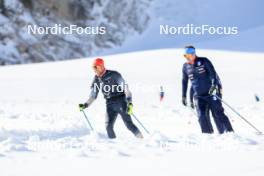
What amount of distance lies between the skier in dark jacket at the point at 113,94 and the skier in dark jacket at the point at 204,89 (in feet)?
3.56

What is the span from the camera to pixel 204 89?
29.1ft

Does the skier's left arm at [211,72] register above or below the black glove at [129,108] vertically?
above

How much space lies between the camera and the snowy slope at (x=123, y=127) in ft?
17.9

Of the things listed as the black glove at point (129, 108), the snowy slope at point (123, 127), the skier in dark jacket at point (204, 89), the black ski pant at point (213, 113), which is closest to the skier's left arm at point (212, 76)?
the skier in dark jacket at point (204, 89)

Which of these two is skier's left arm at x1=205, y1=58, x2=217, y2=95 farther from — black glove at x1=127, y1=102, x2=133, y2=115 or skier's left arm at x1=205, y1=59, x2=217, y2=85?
black glove at x1=127, y1=102, x2=133, y2=115

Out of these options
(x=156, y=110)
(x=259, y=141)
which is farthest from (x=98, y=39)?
(x=259, y=141)

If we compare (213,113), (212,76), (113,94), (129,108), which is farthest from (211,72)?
(113,94)

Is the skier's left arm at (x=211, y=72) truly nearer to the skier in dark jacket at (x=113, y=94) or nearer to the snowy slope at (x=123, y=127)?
the snowy slope at (x=123, y=127)

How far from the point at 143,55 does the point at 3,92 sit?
7.29 meters

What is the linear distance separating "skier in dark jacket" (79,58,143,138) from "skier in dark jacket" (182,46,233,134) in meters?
1.08

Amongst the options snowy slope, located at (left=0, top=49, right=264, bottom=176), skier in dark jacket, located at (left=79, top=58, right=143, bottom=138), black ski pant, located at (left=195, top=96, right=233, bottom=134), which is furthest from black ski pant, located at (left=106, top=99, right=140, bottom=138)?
black ski pant, located at (left=195, top=96, right=233, bottom=134)

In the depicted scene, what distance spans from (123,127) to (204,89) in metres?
3.25

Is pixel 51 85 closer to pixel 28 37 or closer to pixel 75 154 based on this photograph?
pixel 28 37

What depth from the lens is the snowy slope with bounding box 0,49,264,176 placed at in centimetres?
545
